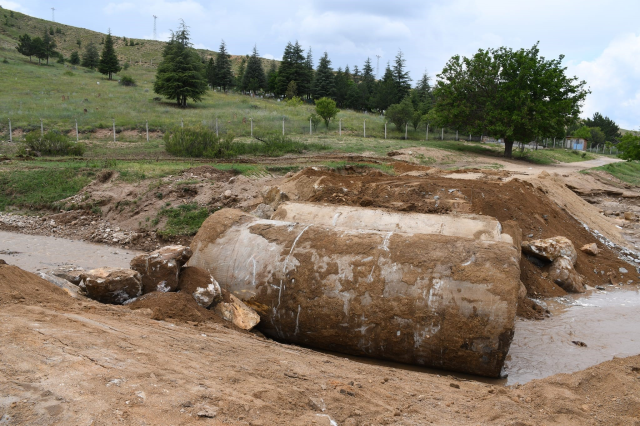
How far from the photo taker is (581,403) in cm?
390

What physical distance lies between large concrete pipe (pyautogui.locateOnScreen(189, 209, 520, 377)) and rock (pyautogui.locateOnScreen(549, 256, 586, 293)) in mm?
3611

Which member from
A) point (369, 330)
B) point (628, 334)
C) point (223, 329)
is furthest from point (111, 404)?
point (628, 334)

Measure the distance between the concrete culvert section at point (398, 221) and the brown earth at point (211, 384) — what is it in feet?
9.61

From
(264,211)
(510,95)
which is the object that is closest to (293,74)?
(510,95)

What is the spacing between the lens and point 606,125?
83.8 meters

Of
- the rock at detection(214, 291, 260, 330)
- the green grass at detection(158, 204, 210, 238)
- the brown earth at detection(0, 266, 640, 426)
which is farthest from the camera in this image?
the green grass at detection(158, 204, 210, 238)

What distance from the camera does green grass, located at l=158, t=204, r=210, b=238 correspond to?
456 inches

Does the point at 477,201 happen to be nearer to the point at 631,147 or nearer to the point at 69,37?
the point at 631,147

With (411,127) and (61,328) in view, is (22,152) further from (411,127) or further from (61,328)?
(411,127)

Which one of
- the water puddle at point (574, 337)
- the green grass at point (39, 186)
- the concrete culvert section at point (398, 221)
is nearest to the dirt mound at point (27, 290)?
the concrete culvert section at point (398, 221)

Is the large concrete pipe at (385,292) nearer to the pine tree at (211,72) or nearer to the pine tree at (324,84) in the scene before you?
the pine tree at (324,84)

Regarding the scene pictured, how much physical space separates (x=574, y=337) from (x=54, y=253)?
1012 cm

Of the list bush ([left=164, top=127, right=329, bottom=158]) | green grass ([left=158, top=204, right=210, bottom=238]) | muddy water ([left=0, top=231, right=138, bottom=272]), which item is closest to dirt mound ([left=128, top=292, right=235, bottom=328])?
muddy water ([left=0, top=231, right=138, bottom=272])

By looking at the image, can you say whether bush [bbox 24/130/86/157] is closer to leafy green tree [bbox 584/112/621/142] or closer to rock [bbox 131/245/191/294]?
rock [bbox 131/245/191/294]
